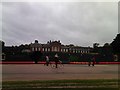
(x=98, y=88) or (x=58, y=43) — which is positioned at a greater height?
(x=58, y=43)

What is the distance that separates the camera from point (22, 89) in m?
9.97

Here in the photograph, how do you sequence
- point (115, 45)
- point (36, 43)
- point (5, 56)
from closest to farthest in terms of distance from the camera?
point (5, 56) → point (115, 45) → point (36, 43)

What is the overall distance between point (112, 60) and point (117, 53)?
6.71 feet

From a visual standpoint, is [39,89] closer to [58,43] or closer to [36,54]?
[36,54]

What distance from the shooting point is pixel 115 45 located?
2525 inches

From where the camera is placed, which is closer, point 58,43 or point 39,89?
point 39,89

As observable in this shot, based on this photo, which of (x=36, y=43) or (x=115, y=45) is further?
(x=36, y=43)

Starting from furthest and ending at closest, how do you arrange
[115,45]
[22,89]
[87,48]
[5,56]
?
[87,48]
[115,45]
[5,56]
[22,89]

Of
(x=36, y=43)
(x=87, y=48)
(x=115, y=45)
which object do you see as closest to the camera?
(x=115, y=45)

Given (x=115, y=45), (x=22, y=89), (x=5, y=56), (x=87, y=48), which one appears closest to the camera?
(x=22, y=89)

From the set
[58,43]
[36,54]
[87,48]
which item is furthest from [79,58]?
[87,48]

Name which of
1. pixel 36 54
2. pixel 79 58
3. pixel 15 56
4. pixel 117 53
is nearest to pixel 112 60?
pixel 117 53

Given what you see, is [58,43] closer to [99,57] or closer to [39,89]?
[99,57]

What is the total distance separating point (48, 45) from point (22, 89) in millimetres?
105221
